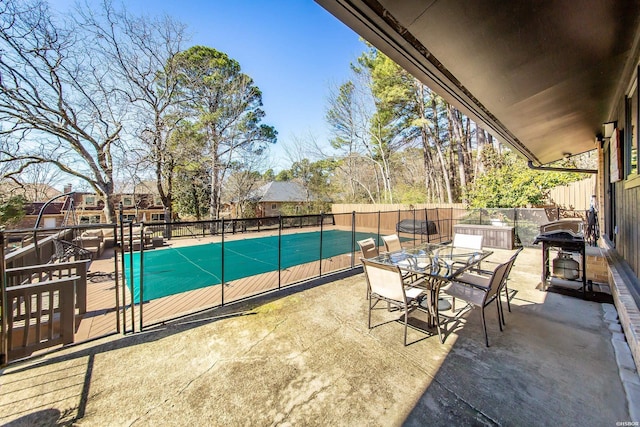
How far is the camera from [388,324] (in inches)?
109

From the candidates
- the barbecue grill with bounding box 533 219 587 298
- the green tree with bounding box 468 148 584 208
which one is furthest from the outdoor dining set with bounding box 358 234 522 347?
the green tree with bounding box 468 148 584 208

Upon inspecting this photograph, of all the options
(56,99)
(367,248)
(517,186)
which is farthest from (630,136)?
(56,99)

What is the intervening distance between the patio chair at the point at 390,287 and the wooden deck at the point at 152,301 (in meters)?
1.96

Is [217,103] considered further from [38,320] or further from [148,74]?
[38,320]

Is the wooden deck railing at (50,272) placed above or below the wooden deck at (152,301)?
above

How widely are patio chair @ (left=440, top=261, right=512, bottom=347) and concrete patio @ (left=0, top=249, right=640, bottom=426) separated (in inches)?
13.2

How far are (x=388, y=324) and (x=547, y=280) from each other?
3.10 m

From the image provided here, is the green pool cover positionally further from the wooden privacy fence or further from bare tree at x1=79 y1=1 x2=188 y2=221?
the wooden privacy fence

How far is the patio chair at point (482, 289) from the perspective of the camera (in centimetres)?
237

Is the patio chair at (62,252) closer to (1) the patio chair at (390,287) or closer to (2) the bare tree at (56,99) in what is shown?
(1) the patio chair at (390,287)

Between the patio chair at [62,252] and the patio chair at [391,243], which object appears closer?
the patio chair at [391,243]

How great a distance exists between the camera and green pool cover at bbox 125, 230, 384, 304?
21.5 feet

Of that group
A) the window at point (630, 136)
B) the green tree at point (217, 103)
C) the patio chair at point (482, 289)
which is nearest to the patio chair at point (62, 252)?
the patio chair at point (482, 289)

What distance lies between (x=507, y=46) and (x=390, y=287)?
2105 mm
